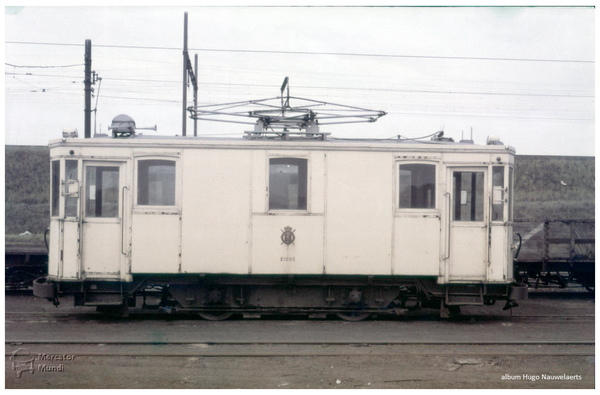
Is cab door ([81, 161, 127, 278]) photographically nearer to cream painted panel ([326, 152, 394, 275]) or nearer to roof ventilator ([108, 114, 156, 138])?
roof ventilator ([108, 114, 156, 138])

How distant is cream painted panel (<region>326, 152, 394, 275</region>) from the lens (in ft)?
30.7

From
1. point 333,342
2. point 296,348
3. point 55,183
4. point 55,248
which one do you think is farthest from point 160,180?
point 333,342

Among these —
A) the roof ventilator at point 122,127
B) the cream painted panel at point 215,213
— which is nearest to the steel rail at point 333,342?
the cream painted panel at point 215,213

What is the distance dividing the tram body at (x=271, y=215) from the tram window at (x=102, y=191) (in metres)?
0.02

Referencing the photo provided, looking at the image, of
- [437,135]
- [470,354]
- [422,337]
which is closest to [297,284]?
[422,337]

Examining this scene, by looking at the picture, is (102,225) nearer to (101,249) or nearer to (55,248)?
(101,249)

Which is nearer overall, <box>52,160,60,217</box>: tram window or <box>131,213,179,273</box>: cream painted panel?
<box>131,213,179,273</box>: cream painted panel

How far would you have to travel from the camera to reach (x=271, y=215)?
30.6 feet

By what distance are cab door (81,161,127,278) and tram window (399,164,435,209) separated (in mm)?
4758

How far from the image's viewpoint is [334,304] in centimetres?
976

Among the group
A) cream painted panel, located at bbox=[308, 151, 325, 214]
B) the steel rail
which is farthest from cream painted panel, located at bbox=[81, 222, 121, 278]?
cream painted panel, located at bbox=[308, 151, 325, 214]

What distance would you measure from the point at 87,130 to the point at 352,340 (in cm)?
1051

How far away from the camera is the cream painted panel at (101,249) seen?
9289mm

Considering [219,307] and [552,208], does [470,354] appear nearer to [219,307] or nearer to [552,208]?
[219,307]
